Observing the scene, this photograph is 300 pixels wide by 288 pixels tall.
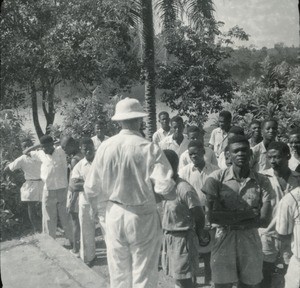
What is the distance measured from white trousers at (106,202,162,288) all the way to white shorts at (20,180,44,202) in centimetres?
334

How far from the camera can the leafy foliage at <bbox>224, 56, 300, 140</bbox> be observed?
961cm

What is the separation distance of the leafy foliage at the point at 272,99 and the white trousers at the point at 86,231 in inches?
186

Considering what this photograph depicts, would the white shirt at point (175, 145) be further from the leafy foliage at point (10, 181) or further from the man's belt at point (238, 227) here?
the man's belt at point (238, 227)

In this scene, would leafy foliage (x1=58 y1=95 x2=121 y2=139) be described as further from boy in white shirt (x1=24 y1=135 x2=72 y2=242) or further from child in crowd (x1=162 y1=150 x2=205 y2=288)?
child in crowd (x1=162 y1=150 x2=205 y2=288)

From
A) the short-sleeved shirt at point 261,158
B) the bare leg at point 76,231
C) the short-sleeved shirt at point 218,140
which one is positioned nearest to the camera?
the short-sleeved shirt at point 261,158

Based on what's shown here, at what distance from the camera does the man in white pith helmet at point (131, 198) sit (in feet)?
12.0

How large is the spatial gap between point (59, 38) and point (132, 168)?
24.9ft

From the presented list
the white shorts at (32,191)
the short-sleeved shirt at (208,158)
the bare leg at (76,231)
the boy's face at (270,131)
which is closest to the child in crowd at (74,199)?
the bare leg at (76,231)

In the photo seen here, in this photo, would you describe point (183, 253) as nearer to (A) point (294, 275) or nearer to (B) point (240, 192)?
(B) point (240, 192)

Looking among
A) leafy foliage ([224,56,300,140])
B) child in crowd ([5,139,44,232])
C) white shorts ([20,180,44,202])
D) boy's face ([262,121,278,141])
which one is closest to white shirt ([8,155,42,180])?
child in crowd ([5,139,44,232])

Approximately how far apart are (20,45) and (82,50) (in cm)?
144

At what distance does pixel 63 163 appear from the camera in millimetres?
6488

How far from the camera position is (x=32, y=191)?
686 centimetres

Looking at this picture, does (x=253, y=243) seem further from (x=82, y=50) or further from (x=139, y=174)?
(x=82, y=50)
